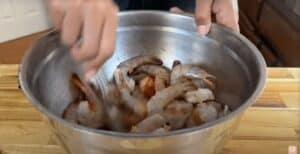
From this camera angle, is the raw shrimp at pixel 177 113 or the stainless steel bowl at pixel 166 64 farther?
the raw shrimp at pixel 177 113

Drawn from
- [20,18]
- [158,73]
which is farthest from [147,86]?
[20,18]

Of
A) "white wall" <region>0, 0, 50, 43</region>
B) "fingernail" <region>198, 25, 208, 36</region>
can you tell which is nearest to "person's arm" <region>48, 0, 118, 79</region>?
"fingernail" <region>198, 25, 208, 36</region>

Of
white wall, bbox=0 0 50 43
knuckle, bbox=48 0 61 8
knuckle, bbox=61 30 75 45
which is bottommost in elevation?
white wall, bbox=0 0 50 43

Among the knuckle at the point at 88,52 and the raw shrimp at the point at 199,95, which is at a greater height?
the knuckle at the point at 88,52

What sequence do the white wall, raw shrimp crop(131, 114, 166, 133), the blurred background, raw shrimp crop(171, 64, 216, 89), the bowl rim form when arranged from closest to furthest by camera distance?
the bowl rim < raw shrimp crop(131, 114, 166, 133) < raw shrimp crop(171, 64, 216, 89) < the blurred background < the white wall

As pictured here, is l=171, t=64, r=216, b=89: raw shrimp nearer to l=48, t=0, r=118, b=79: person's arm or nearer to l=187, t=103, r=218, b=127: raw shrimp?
l=187, t=103, r=218, b=127: raw shrimp

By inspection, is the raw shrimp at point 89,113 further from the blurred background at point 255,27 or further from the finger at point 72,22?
the blurred background at point 255,27

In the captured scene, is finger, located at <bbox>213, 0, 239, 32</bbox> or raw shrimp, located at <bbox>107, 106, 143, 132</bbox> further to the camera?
finger, located at <bbox>213, 0, 239, 32</bbox>

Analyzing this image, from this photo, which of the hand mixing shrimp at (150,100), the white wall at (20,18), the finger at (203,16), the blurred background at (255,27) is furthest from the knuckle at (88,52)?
the white wall at (20,18)
